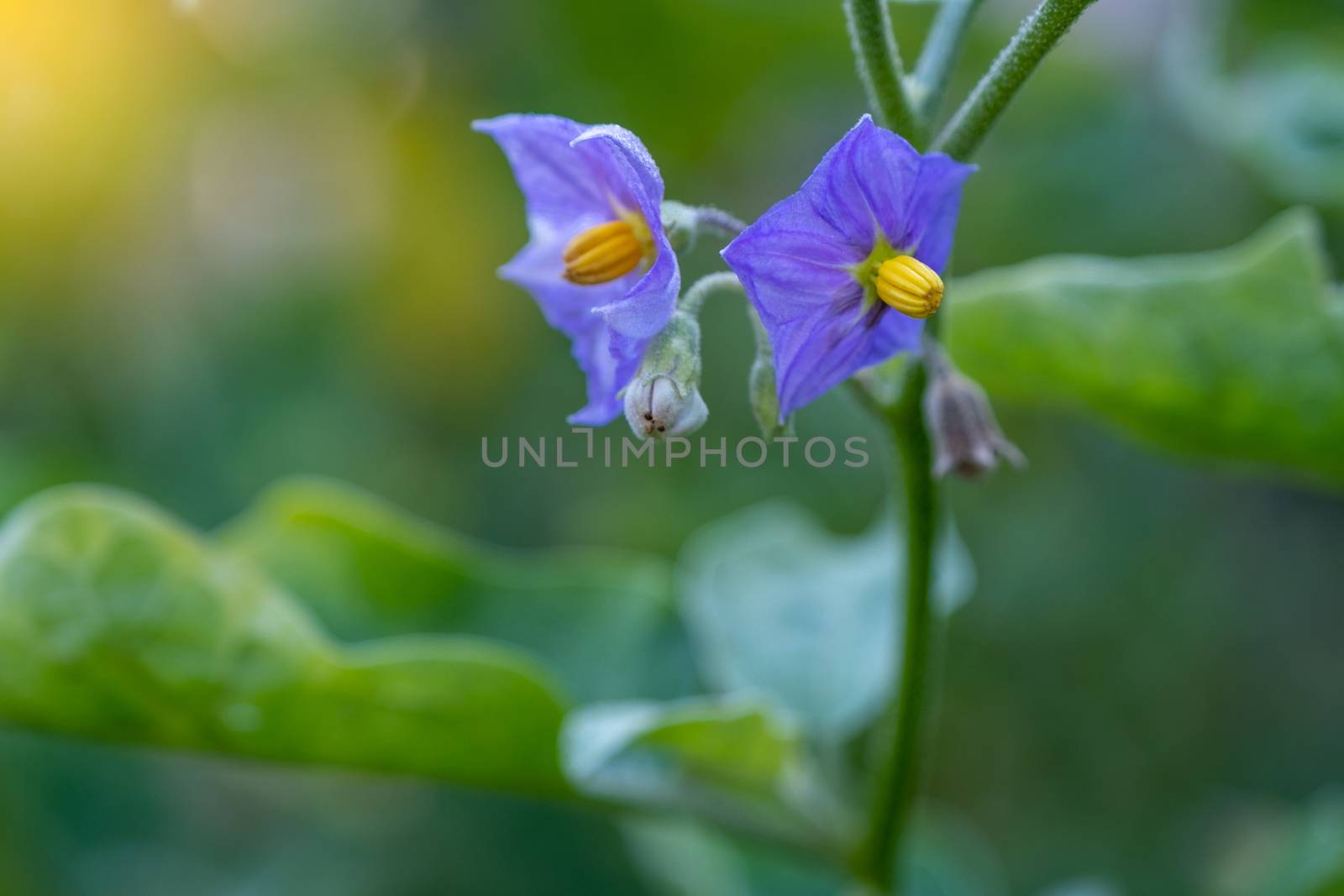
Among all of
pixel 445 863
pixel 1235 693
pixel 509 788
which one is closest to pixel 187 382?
pixel 445 863

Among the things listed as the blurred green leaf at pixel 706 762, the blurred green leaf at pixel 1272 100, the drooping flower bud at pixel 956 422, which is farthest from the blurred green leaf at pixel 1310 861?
the blurred green leaf at pixel 1272 100

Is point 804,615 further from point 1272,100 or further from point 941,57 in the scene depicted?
point 1272,100

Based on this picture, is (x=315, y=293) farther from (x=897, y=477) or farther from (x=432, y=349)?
(x=897, y=477)

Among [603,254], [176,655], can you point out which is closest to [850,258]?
[603,254]

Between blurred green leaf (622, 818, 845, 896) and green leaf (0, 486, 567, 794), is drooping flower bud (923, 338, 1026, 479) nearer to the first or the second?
green leaf (0, 486, 567, 794)

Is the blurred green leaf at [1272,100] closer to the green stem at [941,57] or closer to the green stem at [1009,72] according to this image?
the green stem at [941,57]

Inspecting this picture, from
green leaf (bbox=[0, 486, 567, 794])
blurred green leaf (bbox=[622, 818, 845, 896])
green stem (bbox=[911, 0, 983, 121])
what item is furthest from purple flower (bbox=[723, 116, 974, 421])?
blurred green leaf (bbox=[622, 818, 845, 896])
